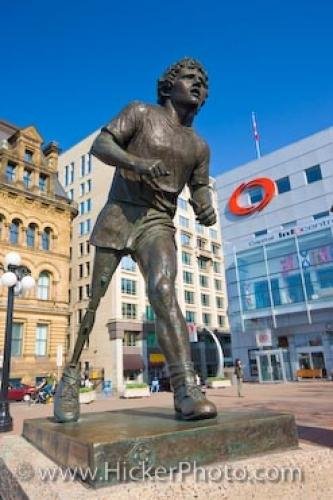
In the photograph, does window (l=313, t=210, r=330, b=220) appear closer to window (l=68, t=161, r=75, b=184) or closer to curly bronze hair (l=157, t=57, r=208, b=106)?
window (l=68, t=161, r=75, b=184)

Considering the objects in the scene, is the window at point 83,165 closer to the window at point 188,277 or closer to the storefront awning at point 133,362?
the window at point 188,277

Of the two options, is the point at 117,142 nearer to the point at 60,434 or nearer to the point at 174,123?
the point at 174,123

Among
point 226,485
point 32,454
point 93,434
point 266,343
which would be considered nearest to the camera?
point 226,485

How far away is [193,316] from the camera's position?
5391 cm

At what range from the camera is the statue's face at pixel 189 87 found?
347 cm

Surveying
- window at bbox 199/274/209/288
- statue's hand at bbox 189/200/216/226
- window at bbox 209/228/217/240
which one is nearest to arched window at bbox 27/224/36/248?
window at bbox 199/274/209/288

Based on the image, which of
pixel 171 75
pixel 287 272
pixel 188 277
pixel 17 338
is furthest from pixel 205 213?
pixel 188 277

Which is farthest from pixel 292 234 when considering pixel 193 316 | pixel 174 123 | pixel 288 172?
pixel 174 123

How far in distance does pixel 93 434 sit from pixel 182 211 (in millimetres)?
54623

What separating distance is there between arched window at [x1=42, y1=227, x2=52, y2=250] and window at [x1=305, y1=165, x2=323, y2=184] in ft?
75.3

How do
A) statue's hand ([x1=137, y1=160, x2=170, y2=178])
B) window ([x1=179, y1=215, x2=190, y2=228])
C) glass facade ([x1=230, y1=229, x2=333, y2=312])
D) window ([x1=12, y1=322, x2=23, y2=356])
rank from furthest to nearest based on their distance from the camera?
window ([x1=179, y1=215, x2=190, y2=228]), glass facade ([x1=230, y1=229, x2=333, y2=312]), window ([x1=12, y1=322, x2=23, y2=356]), statue's hand ([x1=137, y1=160, x2=170, y2=178])

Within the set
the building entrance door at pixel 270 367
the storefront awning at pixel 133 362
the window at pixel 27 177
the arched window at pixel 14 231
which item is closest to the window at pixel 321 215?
the building entrance door at pixel 270 367

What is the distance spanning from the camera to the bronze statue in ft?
9.83

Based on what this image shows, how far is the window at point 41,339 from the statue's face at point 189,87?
3109 cm
